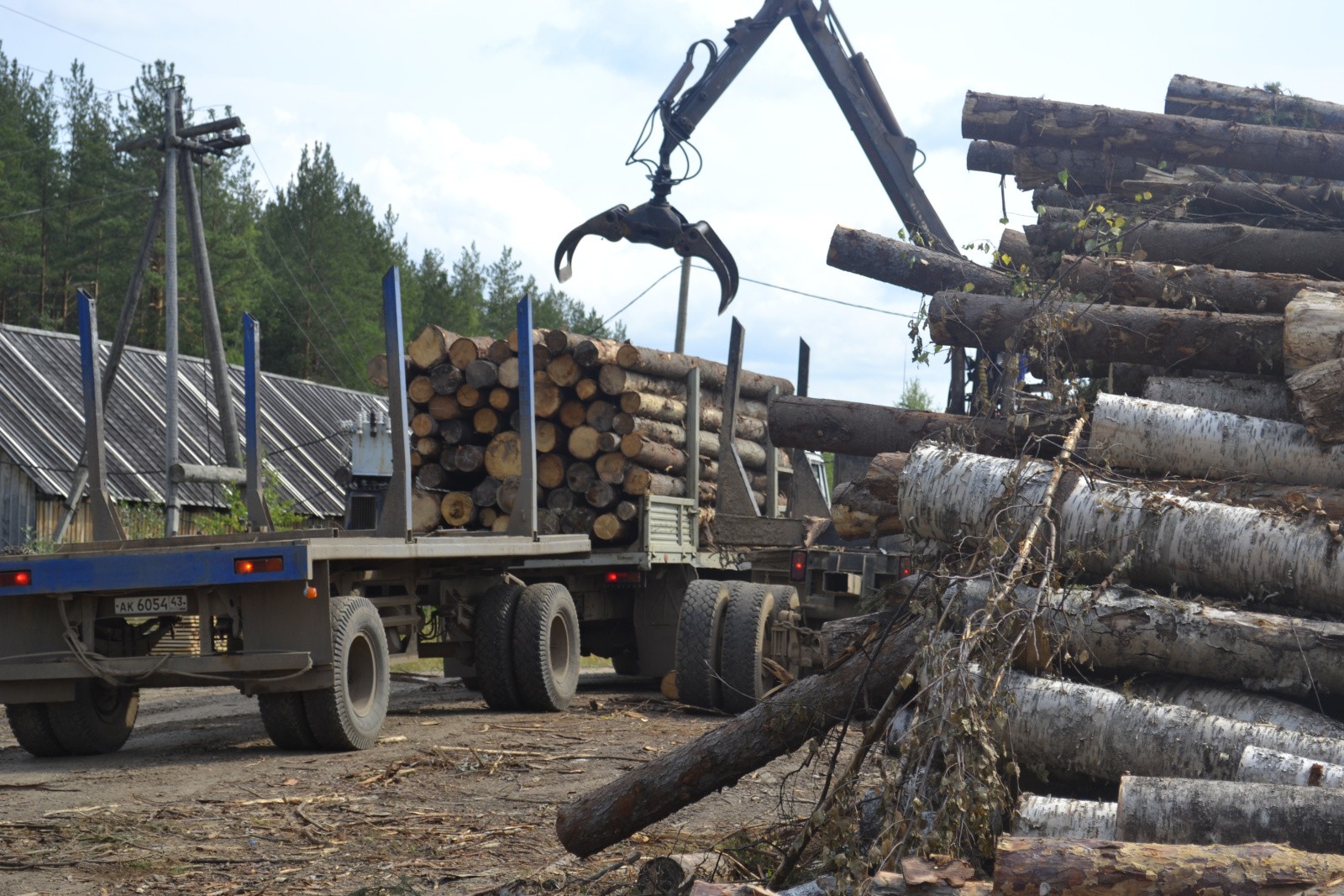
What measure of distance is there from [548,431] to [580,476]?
49cm

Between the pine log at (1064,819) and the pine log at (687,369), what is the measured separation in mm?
8216

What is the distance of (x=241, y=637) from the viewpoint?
923 centimetres

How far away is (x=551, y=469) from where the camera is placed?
12.8 metres

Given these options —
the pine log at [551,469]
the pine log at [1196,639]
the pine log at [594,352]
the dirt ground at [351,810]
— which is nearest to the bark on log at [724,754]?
the dirt ground at [351,810]

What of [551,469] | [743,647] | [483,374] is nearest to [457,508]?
[551,469]

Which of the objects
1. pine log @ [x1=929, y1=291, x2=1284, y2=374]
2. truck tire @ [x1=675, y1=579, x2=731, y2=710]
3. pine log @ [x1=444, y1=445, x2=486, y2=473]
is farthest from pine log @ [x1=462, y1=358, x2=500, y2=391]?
pine log @ [x1=929, y1=291, x2=1284, y2=374]

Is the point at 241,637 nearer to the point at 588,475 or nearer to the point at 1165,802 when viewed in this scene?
the point at 588,475

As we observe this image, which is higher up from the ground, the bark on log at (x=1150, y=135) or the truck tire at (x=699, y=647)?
the bark on log at (x=1150, y=135)

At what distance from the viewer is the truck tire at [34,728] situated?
948 cm

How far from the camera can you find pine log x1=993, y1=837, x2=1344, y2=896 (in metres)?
3.67

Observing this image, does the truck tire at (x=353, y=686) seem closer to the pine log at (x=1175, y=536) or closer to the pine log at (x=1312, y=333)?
the pine log at (x=1175, y=536)

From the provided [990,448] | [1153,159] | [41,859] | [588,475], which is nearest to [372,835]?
[41,859]

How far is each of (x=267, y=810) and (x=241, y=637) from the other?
2249 mm

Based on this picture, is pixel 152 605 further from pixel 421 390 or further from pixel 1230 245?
pixel 1230 245
